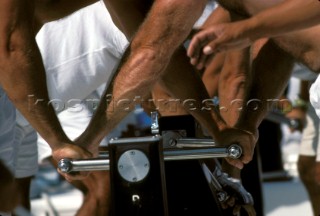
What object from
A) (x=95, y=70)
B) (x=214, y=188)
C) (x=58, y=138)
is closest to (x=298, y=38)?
(x=214, y=188)

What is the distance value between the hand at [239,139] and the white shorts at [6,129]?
2.00 ft

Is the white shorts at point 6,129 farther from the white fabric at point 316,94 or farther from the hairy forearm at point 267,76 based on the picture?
the white fabric at point 316,94

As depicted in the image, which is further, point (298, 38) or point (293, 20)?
point (298, 38)

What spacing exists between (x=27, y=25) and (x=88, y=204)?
1135 mm

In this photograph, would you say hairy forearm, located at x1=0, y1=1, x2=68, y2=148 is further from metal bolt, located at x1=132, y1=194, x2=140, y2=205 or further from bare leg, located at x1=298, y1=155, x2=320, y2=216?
bare leg, located at x1=298, y1=155, x2=320, y2=216

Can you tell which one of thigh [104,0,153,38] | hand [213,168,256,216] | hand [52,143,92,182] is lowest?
hand [213,168,256,216]

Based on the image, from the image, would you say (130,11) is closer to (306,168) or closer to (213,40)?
(213,40)

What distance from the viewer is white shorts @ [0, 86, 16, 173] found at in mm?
2408

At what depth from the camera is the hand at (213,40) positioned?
1.71 m

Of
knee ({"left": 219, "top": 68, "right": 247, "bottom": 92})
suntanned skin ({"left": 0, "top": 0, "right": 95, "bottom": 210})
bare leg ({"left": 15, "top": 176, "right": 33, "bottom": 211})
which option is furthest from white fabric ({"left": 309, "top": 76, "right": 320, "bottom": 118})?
bare leg ({"left": 15, "top": 176, "right": 33, "bottom": 211})

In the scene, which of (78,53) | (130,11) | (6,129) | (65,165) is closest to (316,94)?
(130,11)

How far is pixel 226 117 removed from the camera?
96.9 inches

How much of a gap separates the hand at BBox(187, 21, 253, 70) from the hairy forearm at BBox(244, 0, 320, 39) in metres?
0.03

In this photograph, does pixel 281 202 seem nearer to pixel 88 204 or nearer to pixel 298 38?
pixel 88 204
